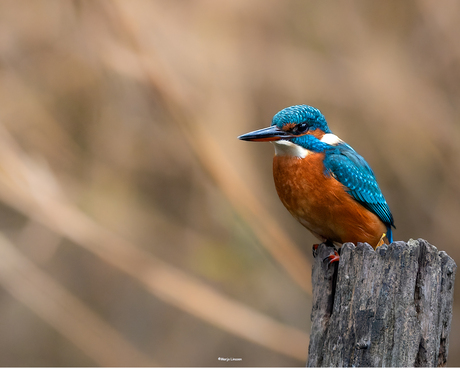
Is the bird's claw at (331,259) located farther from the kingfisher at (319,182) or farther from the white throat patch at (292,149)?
the white throat patch at (292,149)

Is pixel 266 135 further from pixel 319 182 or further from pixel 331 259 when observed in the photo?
pixel 331 259

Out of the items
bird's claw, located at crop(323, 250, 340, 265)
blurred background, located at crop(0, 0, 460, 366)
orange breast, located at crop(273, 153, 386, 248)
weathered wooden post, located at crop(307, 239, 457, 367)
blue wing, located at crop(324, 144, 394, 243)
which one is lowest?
weathered wooden post, located at crop(307, 239, 457, 367)

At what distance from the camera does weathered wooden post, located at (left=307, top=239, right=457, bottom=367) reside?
1.70 meters

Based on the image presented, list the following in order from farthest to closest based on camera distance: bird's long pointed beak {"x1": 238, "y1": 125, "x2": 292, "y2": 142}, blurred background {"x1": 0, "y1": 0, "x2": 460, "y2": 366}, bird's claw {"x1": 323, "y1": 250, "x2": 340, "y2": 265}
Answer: blurred background {"x1": 0, "y1": 0, "x2": 460, "y2": 366} → bird's long pointed beak {"x1": 238, "y1": 125, "x2": 292, "y2": 142} → bird's claw {"x1": 323, "y1": 250, "x2": 340, "y2": 265}

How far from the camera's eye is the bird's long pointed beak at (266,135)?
2.53 m

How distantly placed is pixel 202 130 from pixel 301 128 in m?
1.71

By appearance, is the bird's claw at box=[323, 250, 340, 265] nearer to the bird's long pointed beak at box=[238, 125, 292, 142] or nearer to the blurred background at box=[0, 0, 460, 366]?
the bird's long pointed beak at box=[238, 125, 292, 142]

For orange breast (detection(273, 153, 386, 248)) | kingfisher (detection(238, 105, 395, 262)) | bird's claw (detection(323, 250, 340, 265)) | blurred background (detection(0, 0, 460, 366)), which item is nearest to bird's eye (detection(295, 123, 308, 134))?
kingfisher (detection(238, 105, 395, 262))

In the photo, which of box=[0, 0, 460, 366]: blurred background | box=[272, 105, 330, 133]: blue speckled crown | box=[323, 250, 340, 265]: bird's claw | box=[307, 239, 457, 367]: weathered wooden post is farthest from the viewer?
box=[0, 0, 460, 366]: blurred background

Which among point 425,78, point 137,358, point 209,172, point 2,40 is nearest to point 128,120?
point 209,172

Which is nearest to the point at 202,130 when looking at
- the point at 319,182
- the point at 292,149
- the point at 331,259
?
the point at 292,149

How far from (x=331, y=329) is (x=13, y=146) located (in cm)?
349

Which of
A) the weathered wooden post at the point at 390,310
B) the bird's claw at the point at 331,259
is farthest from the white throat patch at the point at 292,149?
the weathered wooden post at the point at 390,310

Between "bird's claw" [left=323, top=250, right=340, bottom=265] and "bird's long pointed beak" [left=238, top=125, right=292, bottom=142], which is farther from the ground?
"bird's long pointed beak" [left=238, top=125, right=292, bottom=142]
